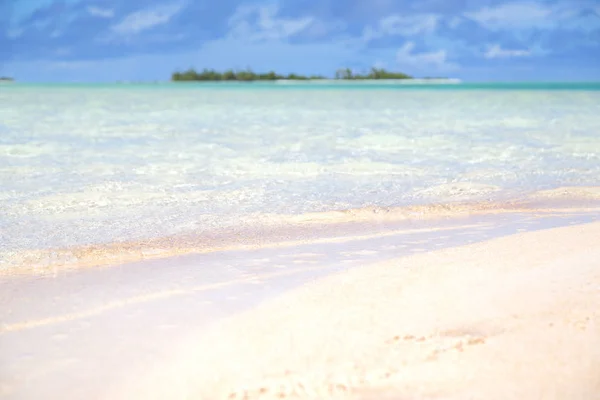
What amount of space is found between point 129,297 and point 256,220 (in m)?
1.93

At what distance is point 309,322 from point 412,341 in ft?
1.59

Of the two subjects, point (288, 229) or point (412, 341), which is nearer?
point (412, 341)

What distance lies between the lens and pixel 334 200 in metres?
5.89

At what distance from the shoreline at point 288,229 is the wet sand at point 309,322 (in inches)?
5.8

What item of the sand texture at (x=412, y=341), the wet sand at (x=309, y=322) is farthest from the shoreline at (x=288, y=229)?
the sand texture at (x=412, y=341)

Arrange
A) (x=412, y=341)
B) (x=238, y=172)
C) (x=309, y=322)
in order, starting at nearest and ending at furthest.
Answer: (x=412, y=341) < (x=309, y=322) < (x=238, y=172)

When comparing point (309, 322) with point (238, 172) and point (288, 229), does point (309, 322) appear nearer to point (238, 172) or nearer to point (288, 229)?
point (288, 229)

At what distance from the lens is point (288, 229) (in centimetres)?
479

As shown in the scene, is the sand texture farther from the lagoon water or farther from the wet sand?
the lagoon water

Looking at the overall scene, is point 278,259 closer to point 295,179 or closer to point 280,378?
point 280,378

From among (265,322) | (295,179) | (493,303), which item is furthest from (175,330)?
(295,179)

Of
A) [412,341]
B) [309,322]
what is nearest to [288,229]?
[309,322]

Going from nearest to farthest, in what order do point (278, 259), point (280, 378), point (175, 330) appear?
point (280, 378), point (175, 330), point (278, 259)

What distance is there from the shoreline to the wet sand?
0.49ft
